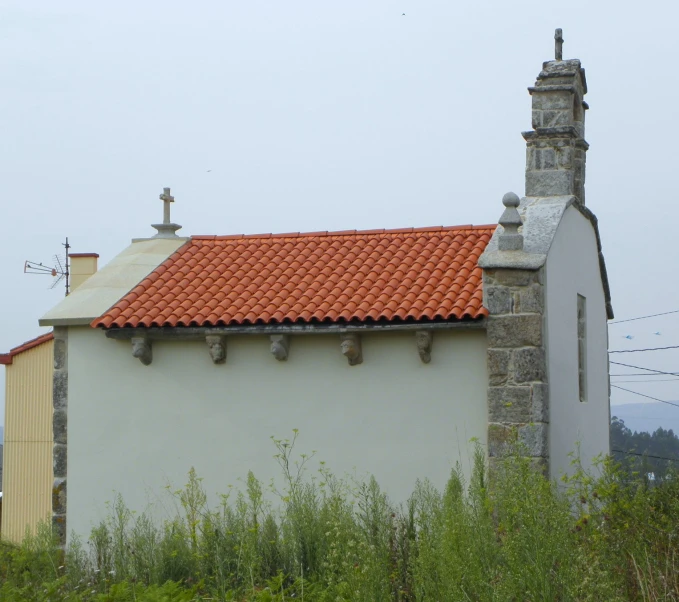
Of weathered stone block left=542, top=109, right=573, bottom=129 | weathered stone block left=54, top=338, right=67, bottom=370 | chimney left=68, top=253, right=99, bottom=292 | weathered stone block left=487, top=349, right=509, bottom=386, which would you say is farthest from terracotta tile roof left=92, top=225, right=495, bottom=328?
chimney left=68, top=253, right=99, bottom=292

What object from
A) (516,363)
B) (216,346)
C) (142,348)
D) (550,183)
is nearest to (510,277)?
(516,363)

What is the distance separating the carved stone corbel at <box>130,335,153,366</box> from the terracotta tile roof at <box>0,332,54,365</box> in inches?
365

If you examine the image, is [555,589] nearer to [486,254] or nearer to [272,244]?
[486,254]

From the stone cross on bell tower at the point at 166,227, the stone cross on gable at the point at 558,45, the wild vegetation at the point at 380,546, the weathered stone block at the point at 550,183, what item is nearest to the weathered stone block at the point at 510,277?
the wild vegetation at the point at 380,546

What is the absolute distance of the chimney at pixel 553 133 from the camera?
11.7m

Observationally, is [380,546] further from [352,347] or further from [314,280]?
[314,280]

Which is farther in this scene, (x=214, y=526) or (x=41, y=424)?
(x=41, y=424)

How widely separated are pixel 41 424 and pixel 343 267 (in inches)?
425

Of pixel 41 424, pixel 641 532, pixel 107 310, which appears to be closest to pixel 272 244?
pixel 107 310

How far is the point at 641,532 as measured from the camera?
7355mm

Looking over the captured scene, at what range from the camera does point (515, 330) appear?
1017cm

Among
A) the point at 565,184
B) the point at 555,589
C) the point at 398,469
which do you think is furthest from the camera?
the point at 565,184

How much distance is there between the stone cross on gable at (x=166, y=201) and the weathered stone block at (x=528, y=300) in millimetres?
5465

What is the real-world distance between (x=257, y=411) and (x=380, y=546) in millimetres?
3617
